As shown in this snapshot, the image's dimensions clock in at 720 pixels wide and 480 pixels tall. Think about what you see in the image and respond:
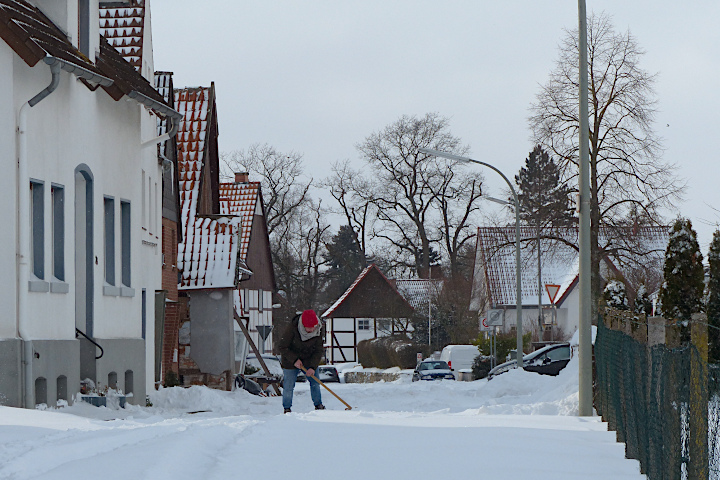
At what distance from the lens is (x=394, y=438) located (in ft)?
35.0

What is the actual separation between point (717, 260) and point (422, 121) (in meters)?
37.5

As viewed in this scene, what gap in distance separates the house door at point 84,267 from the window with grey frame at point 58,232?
Result: 127cm

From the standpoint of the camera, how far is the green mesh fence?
7.95 metres

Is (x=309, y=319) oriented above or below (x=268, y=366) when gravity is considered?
above

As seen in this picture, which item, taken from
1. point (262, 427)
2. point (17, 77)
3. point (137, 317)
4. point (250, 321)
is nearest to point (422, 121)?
point (250, 321)

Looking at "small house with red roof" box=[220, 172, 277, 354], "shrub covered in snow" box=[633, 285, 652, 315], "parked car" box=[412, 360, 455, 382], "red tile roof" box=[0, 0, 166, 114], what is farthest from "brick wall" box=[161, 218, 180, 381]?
"parked car" box=[412, 360, 455, 382]

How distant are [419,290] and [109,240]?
174 ft

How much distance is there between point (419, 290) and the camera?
238 feet

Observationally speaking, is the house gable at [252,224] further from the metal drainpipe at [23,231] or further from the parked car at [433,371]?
the metal drainpipe at [23,231]

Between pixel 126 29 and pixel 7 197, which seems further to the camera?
pixel 126 29

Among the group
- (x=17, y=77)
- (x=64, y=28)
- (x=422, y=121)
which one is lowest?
(x=17, y=77)

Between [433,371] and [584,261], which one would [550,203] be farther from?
[584,261]

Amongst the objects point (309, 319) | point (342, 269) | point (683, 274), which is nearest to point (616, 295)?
point (683, 274)

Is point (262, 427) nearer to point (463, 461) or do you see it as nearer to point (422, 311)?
point (463, 461)
